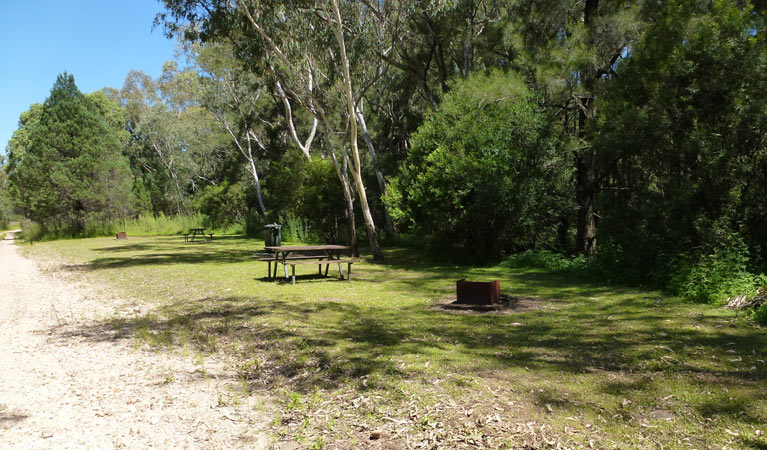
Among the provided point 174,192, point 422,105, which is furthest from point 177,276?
point 174,192

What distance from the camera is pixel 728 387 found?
4094 mm

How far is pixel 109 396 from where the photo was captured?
4.41 metres

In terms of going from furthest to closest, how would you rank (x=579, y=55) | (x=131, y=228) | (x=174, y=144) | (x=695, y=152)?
(x=174, y=144) < (x=131, y=228) < (x=579, y=55) < (x=695, y=152)

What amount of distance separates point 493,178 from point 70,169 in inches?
1275

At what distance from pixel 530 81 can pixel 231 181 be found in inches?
1148

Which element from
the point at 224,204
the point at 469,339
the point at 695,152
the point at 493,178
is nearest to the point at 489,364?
the point at 469,339

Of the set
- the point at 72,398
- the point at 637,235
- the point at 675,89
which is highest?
the point at 675,89

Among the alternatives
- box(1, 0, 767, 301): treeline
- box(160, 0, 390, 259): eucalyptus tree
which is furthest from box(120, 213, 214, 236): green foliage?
box(160, 0, 390, 259): eucalyptus tree

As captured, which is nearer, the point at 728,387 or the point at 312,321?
the point at 728,387

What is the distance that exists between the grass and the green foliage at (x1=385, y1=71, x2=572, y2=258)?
4.02 m

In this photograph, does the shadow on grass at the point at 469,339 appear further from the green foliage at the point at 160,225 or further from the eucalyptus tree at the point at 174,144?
the eucalyptus tree at the point at 174,144

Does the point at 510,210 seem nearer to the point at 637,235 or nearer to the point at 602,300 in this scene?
the point at 637,235

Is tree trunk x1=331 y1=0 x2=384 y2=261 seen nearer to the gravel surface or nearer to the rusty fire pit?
the rusty fire pit

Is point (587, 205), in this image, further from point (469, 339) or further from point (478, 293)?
point (469, 339)
